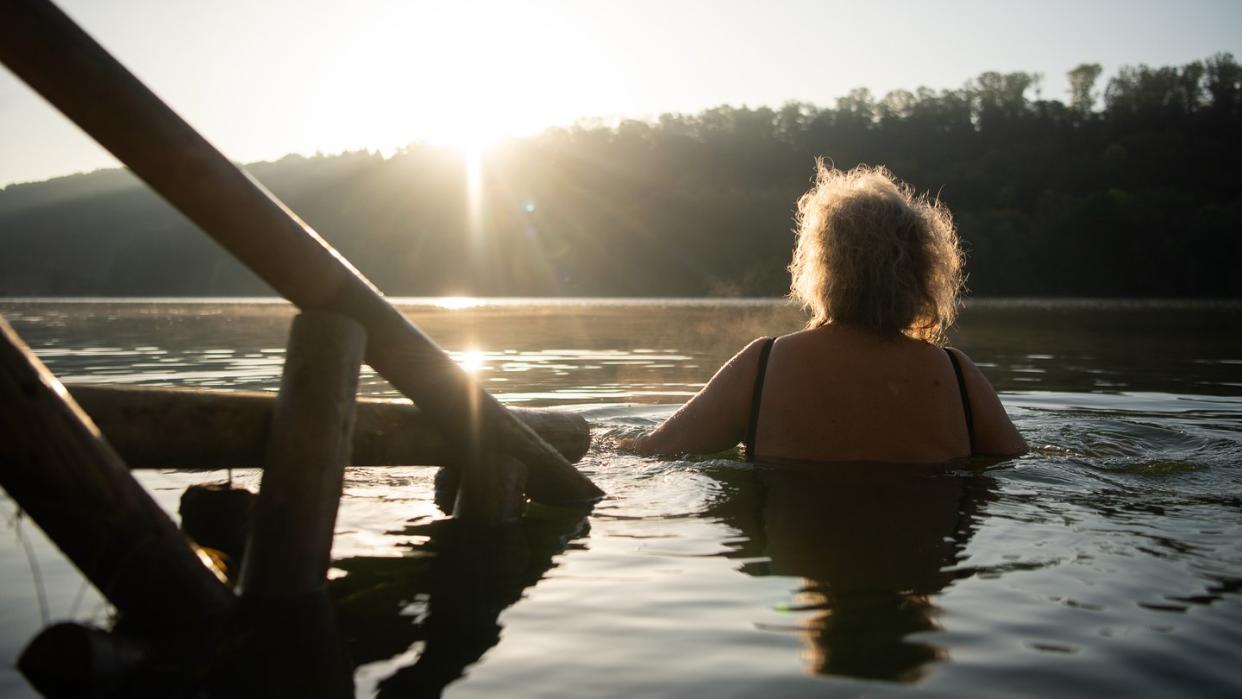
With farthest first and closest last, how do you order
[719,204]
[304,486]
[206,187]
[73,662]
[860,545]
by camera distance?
[719,204], [860,545], [304,486], [206,187], [73,662]

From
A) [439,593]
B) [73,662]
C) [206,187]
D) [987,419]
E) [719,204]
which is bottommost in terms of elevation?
[439,593]

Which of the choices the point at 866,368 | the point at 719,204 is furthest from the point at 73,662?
the point at 719,204

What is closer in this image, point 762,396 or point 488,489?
point 488,489

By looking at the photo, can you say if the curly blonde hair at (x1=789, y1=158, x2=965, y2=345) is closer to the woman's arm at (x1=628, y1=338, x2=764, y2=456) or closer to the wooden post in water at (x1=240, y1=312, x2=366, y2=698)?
the woman's arm at (x1=628, y1=338, x2=764, y2=456)

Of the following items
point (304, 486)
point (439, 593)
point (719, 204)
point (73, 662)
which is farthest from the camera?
point (719, 204)

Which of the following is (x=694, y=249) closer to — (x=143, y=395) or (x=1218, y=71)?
(x=1218, y=71)

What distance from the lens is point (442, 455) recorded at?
4109 mm

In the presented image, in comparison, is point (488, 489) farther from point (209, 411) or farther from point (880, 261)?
point (880, 261)

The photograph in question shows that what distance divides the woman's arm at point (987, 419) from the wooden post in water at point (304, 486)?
302 cm

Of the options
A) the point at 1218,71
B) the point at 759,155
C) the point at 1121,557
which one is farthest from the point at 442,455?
the point at 1218,71

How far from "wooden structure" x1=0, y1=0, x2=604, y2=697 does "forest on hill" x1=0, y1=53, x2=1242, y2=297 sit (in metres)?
83.1

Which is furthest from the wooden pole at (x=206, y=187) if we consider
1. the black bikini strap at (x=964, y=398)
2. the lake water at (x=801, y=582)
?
the black bikini strap at (x=964, y=398)

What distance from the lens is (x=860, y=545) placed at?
3.88 meters

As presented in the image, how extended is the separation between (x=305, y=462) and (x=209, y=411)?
0.59m
